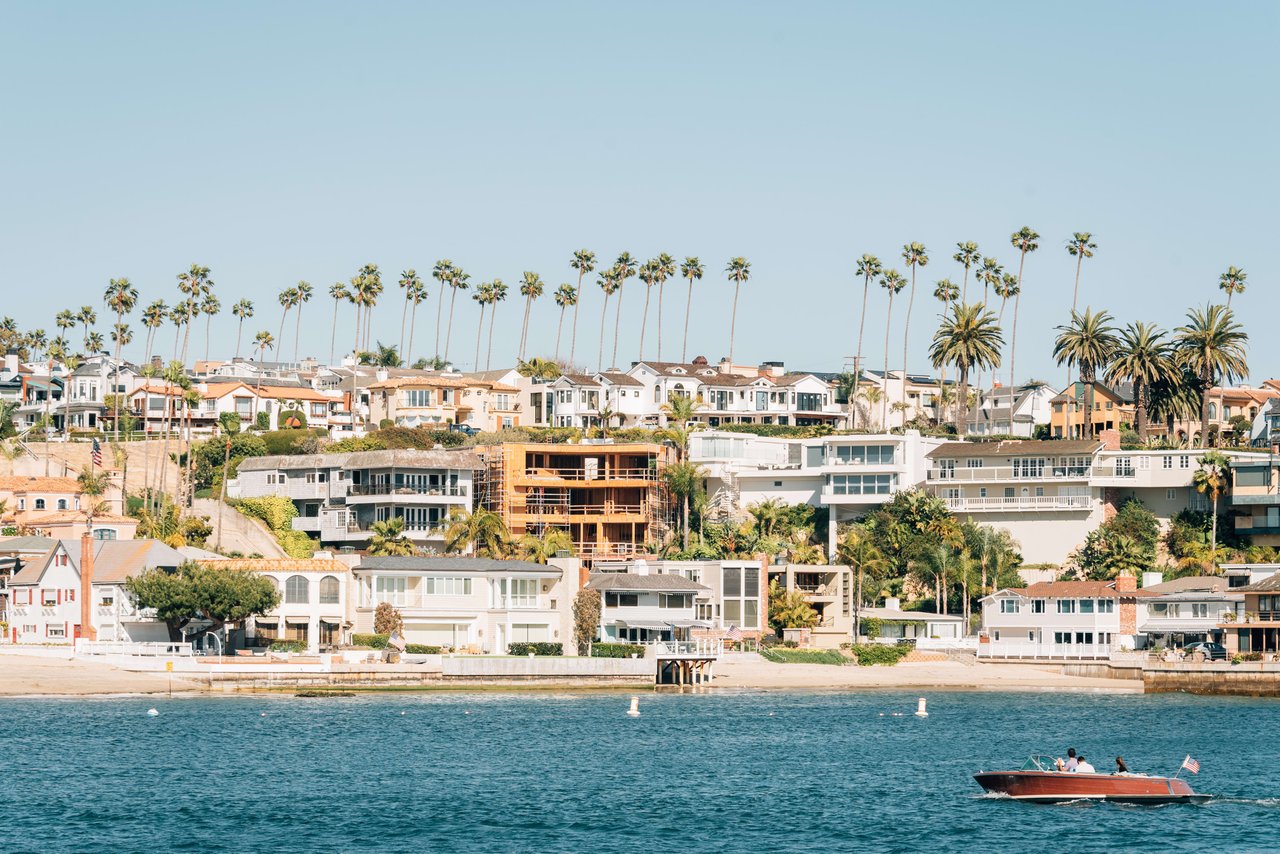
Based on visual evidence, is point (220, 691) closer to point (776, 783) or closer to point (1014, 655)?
point (776, 783)

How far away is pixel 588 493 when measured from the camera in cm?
13925

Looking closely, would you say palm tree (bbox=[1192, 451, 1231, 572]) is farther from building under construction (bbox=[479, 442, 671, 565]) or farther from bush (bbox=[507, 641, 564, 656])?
bush (bbox=[507, 641, 564, 656])

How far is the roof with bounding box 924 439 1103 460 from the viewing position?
129125mm

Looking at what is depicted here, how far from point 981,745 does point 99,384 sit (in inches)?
4871

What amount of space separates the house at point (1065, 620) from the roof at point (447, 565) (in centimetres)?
2811

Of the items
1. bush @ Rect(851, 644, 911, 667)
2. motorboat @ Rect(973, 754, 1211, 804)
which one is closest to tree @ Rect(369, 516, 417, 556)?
bush @ Rect(851, 644, 911, 667)

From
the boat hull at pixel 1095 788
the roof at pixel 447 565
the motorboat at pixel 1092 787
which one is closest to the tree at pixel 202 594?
the roof at pixel 447 565

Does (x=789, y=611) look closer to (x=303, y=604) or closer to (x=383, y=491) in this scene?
(x=303, y=604)

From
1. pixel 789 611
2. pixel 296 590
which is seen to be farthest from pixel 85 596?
pixel 789 611

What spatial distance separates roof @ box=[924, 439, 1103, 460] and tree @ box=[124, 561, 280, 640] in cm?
5096

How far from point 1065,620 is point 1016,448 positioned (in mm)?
19034

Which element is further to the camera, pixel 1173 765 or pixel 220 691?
pixel 220 691

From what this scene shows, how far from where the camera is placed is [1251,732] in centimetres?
8775

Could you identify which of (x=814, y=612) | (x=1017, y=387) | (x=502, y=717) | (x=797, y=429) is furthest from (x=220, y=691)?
(x=1017, y=387)
